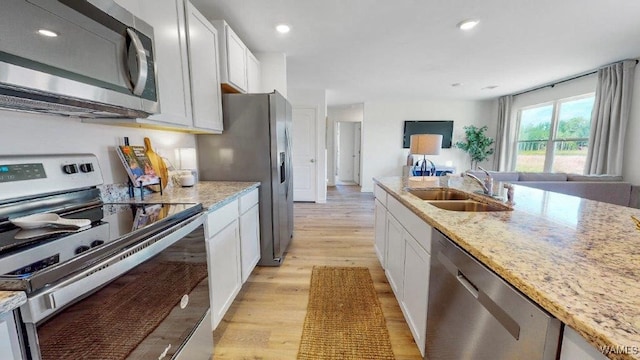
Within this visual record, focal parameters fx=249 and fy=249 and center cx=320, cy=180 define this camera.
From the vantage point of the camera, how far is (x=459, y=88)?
4965mm

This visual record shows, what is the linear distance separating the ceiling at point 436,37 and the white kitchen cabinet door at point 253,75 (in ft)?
0.60

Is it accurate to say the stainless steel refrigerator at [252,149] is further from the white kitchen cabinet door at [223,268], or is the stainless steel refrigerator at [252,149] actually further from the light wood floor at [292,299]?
the white kitchen cabinet door at [223,268]

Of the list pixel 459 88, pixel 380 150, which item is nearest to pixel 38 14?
pixel 459 88

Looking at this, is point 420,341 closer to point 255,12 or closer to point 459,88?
point 255,12

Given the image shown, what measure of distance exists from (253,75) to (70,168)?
208cm

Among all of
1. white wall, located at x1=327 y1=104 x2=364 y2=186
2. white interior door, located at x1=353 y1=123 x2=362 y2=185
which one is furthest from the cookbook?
white interior door, located at x1=353 y1=123 x2=362 y2=185

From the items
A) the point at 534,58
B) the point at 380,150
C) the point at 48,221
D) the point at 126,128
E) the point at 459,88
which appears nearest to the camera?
the point at 48,221

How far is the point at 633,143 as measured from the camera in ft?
11.4

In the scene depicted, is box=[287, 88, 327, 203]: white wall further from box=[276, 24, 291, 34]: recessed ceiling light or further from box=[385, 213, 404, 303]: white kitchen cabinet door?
box=[385, 213, 404, 303]: white kitchen cabinet door

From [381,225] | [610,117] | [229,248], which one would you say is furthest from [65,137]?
[610,117]

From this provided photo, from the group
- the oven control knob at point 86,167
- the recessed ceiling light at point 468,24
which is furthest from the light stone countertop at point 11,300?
the recessed ceiling light at point 468,24

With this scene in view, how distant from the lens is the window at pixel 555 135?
4.20 meters

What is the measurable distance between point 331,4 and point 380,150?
15.4 ft

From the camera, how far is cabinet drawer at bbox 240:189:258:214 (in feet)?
6.25
